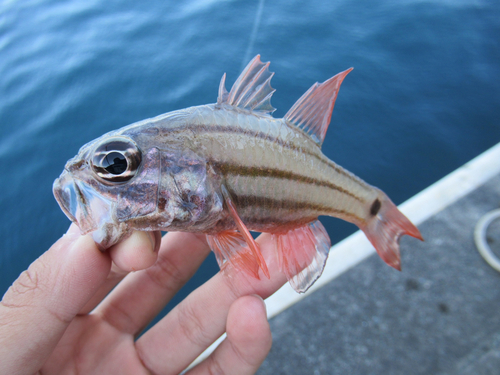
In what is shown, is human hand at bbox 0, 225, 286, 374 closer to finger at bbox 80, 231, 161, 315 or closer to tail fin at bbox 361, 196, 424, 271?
finger at bbox 80, 231, 161, 315

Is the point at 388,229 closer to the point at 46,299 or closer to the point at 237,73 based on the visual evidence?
the point at 46,299

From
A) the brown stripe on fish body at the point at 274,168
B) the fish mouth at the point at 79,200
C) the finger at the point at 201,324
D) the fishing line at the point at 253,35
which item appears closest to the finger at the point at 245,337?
the finger at the point at 201,324

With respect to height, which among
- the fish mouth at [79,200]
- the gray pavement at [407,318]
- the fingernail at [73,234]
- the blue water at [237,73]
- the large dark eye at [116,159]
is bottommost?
the gray pavement at [407,318]

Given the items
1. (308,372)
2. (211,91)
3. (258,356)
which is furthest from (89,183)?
(211,91)

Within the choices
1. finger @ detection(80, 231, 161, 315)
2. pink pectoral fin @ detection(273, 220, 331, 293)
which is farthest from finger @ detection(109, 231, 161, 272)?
pink pectoral fin @ detection(273, 220, 331, 293)

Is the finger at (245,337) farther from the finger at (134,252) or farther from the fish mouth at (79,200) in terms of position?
the fish mouth at (79,200)

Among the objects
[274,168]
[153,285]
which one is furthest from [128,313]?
[274,168]
